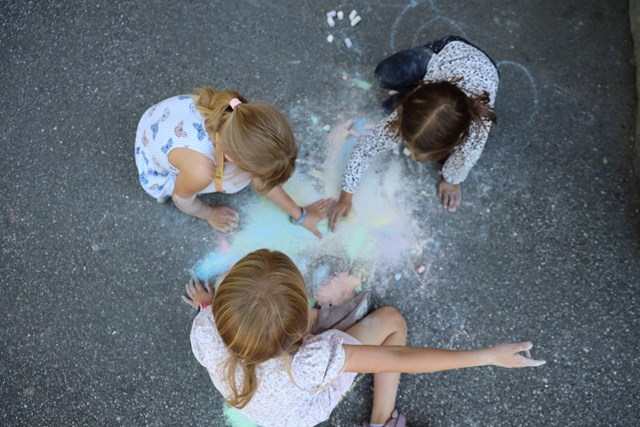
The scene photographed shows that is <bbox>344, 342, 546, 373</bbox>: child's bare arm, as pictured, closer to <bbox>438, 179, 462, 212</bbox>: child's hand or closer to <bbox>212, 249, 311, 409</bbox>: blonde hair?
<bbox>212, 249, 311, 409</bbox>: blonde hair

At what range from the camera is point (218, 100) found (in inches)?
70.7

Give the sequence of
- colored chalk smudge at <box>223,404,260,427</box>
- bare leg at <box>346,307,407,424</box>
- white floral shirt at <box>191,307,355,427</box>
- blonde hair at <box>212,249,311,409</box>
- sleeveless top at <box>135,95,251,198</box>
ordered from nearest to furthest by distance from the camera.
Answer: blonde hair at <box>212,249,311,409</box> < white floral shirt at <box>191,307,355,427</box> < sleeveless top at <box>135,95,251,198</box> < bare leg at <box>346,307,407,424</box> < colored chalk smudge at <box>223,404,260,427</box>

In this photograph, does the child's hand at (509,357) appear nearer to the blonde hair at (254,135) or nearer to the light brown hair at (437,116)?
the light brown hair at (437,116)

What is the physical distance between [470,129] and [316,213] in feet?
2.67

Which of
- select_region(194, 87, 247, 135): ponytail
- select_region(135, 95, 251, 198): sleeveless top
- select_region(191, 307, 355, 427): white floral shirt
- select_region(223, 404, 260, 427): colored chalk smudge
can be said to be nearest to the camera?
select_region(191, 307, 355, 427): white floral shirt

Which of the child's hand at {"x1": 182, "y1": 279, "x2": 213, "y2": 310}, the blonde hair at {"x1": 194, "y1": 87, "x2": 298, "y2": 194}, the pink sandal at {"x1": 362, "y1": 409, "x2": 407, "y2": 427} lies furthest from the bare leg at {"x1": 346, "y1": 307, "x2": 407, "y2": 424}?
the blonde hair at {"x1": 194, "y1": 87, "x2": 298, "y2": 194}

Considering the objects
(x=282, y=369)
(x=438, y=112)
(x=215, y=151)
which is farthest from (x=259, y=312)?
(x=438, y=112)

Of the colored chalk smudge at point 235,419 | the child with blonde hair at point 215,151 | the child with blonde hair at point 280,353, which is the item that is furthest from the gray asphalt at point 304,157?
the child with blonde hair at point 280,353

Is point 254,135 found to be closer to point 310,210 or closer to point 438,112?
point 438,112

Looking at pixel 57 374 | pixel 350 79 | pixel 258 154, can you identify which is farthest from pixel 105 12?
pixel 57 374

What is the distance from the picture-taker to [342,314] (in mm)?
2260

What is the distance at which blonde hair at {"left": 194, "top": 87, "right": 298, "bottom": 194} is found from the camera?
1669 millimetres

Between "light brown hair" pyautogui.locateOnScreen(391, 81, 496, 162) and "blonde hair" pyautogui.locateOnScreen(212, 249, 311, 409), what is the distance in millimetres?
706

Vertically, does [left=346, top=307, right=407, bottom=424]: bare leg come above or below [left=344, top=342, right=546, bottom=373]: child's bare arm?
below
